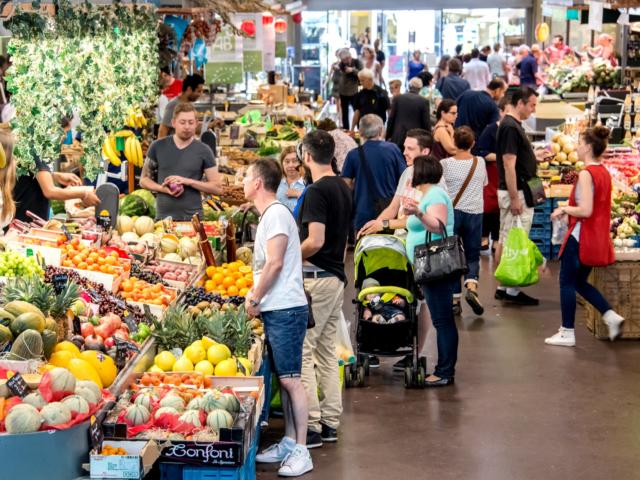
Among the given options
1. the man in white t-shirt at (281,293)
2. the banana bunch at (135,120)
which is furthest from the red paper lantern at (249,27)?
the man in white t-shirt at (281,293)

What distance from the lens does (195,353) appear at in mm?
5723

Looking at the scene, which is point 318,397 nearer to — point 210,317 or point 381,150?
point 210,317

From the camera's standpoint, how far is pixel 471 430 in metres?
6.77

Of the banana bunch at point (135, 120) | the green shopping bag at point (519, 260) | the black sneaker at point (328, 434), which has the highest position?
the banana bunch at point (135, 120)

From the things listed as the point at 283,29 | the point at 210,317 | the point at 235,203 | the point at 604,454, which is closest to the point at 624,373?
the point at 604,454

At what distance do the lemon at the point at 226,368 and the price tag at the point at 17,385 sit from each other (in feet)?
4.30

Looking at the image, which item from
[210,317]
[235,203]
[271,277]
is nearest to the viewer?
[271,277]

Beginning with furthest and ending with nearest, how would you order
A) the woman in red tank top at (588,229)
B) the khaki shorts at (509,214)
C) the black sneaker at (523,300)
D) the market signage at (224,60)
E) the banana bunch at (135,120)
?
the market signage at (224,60)
the banana bunch at (135,120)
the black sneaker at (523,300)
the khaki shorts at (509,214)
the woman in red tank top at (588,229)

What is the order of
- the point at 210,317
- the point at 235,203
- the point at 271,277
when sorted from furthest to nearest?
the point at 235,203, the point at 210,317, the point at 271,277

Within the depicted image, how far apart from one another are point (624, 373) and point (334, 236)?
2.83m

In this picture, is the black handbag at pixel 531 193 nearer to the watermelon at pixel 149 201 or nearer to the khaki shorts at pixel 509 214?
the khaki shorts at pixel 509 214

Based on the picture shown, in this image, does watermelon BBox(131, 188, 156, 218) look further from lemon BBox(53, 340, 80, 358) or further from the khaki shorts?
lemon BBox(53, 340, 80, 358)

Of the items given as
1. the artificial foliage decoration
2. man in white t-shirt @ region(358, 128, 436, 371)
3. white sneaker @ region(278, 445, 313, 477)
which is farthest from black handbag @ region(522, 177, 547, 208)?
white sneaker @ region(278, 445, 313, 477)

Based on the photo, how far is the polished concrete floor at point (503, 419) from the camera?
6.13m
